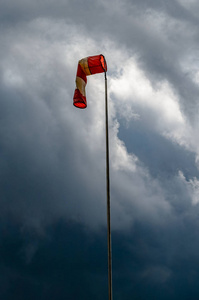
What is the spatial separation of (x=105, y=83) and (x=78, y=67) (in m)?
2.43

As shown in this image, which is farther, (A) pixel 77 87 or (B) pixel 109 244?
(A) pixel 77 87

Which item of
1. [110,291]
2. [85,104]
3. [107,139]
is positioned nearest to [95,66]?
[85,104]

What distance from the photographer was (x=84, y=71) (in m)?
19.9

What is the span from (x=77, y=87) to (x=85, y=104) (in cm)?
137

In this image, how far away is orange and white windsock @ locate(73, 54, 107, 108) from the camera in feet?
64.0

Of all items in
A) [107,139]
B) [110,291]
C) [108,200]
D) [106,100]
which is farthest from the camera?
[106,100]

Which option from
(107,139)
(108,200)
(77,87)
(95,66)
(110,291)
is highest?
(95,66)

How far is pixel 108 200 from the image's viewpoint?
15172 mm

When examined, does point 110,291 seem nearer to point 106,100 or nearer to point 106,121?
point 106,121

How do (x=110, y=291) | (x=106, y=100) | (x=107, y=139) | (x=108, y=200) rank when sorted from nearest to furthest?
1. (x=110, y=291)
2. (x=108, y=200)
3. (x=107, y=139)
4. (x=106, y=100)

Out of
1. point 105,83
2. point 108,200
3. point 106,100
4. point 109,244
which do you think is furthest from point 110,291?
point 105,83

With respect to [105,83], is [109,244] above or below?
below

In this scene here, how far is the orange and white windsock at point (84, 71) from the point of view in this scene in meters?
19.5

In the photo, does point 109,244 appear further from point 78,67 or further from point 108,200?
point 78,67
